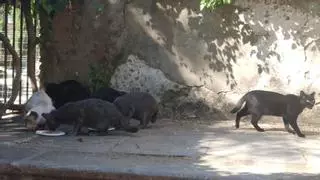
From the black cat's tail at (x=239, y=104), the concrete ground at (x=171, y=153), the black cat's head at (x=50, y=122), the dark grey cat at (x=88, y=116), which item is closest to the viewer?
the concrete ground at (x=171, y=153)

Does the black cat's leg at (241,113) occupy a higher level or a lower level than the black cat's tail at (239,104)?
lower

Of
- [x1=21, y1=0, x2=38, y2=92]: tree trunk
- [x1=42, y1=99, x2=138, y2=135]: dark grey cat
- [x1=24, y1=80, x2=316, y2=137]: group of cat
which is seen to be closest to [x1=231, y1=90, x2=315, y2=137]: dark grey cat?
[x1=24, y1=80, x2=316, y2=137]: group of cat

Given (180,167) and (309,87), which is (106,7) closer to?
(309,87)

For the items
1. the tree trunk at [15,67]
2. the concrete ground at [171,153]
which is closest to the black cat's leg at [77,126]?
the concrete ground at [171,153]

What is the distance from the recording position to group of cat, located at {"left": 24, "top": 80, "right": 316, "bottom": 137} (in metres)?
7.54

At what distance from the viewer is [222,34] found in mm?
9375

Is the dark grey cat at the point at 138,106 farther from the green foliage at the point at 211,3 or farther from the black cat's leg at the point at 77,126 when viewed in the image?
the green foliage at the point at 211,3

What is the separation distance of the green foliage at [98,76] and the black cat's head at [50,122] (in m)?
1.98

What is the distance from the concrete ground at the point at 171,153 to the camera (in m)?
5.56

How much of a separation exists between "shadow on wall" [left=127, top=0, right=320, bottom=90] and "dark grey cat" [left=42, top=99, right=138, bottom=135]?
2.15m

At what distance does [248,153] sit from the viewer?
659 centimetres

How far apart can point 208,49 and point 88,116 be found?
9.01ft

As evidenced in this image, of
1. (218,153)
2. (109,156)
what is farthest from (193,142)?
(109,156)

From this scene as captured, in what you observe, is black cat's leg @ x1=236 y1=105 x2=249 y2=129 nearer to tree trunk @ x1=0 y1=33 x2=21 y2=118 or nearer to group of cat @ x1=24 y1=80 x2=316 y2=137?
group of cat @ x1=24 y1=80 x2=316 y2=137
